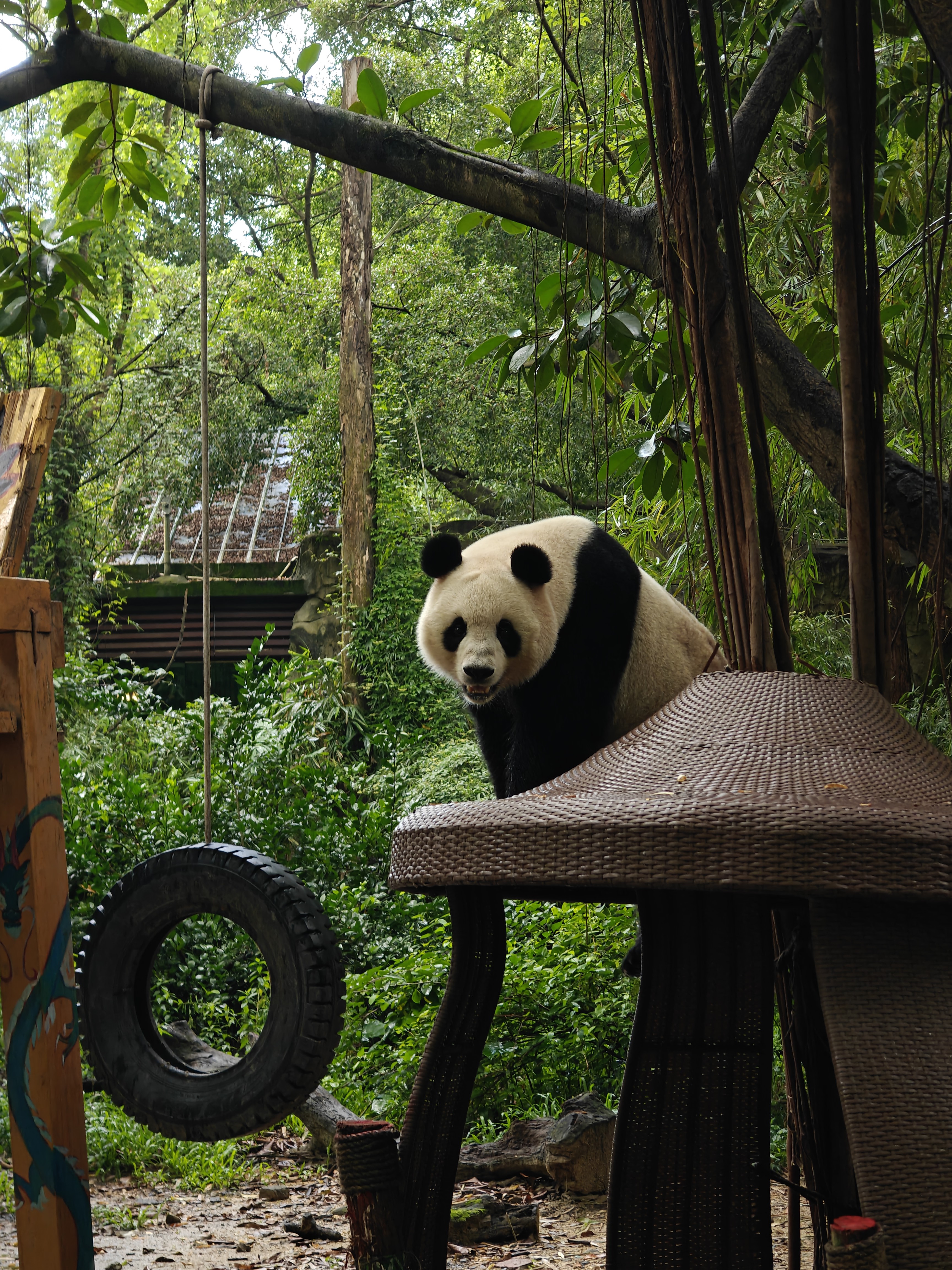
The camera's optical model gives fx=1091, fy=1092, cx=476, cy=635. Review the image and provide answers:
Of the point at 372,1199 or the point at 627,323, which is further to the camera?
the point at 627,323

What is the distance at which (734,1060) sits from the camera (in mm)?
1627

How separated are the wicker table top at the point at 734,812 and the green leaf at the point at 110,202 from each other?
2.14 metres

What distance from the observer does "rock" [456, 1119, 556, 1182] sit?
4.09m

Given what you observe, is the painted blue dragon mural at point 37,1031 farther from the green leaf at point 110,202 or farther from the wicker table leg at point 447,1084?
→ the green leaf at point 110,202

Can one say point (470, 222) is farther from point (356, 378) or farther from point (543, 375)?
point (356, 378)

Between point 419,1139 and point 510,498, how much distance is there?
8.62 metres

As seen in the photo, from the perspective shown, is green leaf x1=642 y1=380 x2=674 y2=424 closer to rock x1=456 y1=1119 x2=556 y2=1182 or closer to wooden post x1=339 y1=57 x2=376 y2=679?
rock x1=456 y1=1119 x2=556 y2=1182

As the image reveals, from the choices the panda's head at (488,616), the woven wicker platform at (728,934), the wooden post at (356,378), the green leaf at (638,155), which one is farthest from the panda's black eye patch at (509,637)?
the wooden post at (356,378)

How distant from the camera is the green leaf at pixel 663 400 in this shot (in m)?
2.71

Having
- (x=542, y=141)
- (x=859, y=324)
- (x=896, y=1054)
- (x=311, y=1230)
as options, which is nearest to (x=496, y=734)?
(x=859, y=324)

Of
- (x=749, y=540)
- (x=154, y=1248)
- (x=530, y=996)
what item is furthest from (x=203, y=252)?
(x=530, y=996)

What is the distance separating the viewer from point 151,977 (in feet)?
8.20

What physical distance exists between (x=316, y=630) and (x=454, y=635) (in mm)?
8861

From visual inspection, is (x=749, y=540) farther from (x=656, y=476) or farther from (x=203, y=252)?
(x=203, y=252)
